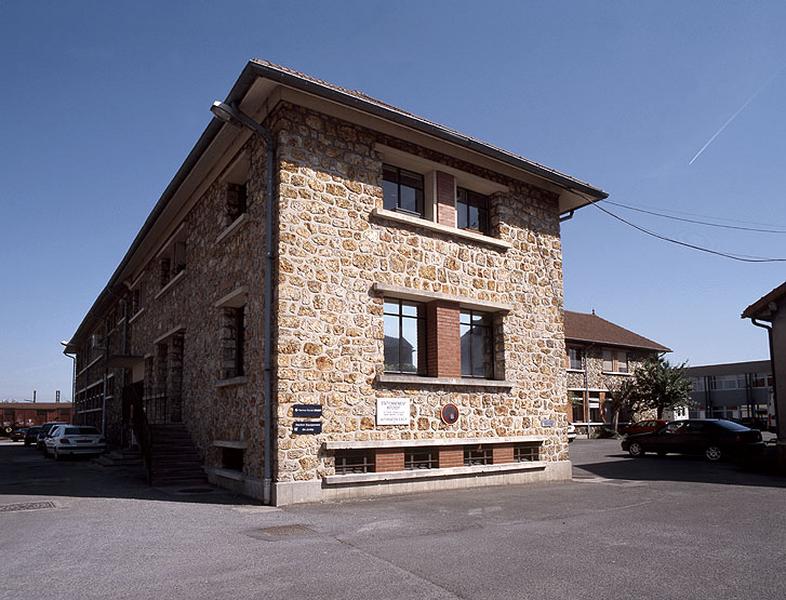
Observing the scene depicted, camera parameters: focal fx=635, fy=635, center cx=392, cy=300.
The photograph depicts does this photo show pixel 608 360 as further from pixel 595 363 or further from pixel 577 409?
pixel 577 409

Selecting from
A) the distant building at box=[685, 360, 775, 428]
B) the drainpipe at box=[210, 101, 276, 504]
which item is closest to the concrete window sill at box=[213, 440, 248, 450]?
the drainpipe at box=[210, 101, 276, 504]

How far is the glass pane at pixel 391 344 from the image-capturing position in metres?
13.1

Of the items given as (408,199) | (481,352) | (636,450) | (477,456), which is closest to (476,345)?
(481,352)

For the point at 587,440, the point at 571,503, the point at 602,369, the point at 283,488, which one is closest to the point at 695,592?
the point at 571,503

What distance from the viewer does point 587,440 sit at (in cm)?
3641

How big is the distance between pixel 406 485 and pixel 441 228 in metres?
5.49

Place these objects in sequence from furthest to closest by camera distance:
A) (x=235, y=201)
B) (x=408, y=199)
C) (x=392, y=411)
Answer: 1. (x=235, y=201)
2. (x=408, y=199)
3. (x=392, y=411)

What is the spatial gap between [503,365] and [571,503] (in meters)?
4.19

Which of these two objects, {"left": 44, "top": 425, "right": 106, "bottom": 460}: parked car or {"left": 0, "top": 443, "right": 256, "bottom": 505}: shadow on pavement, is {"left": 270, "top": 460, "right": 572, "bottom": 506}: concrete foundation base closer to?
{"left": 0, "top": 443, "right": 256, "bottom": 505}: shadow on pavement

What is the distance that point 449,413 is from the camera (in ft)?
44.4

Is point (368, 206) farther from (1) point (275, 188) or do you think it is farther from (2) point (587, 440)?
(2) point (587, 440)

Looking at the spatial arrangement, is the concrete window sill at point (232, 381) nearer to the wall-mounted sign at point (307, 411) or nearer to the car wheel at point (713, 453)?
the wall-mounted sign at point (307, 411)

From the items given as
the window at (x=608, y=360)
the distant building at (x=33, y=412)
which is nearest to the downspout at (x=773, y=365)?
the window at (x=608, y=360)

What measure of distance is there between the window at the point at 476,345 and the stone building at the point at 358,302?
5 centimetres
